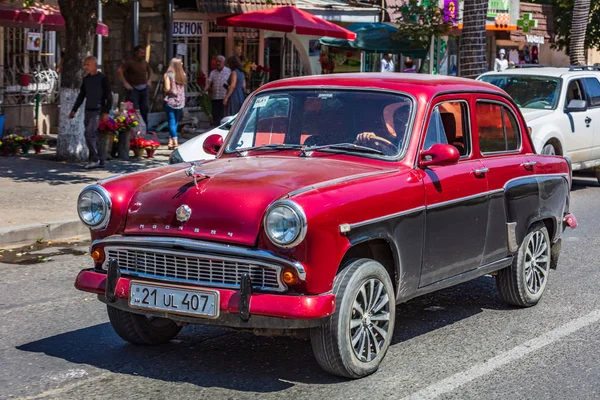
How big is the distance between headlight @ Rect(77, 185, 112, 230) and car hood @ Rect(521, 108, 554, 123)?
31.2 ft

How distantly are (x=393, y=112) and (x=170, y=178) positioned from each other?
Answer: 155 centimetres

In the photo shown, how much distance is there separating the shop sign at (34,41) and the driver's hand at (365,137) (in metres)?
14.2

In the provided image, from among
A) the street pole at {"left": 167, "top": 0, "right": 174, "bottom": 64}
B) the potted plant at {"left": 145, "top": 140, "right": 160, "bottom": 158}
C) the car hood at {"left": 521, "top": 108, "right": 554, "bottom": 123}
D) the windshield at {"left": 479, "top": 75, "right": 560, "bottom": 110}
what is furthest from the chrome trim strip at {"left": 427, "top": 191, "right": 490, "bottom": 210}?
the street pole at {"left": 167, "top": 0, "right": 174, "bottom": 64}

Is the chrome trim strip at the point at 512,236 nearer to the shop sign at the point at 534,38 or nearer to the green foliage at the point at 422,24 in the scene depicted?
the green foliage at the point at 422,24

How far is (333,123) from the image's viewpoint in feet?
22.2

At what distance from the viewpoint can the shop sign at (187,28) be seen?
23.3m

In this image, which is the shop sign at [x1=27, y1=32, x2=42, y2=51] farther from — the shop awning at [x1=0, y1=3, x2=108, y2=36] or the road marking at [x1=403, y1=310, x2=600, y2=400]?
the road marking at [x1=403, y1=310, x2=600, y2=400]

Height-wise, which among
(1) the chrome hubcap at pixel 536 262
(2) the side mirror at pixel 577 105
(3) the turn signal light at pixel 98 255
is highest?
(2) the side mirror at pixel 577 105

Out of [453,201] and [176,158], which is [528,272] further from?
[176,158]

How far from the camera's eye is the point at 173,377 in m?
5.90

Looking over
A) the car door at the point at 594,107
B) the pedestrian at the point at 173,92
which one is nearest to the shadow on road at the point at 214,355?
the car door at the point at 594,107

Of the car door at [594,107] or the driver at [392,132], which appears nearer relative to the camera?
the driver at [392,132]

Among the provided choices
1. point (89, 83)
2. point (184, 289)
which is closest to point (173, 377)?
point (184, 289)

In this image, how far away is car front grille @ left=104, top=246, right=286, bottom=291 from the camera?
5.51 m
